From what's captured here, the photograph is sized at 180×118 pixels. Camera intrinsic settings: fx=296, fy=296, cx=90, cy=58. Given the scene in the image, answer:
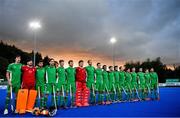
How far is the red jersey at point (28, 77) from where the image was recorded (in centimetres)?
1015

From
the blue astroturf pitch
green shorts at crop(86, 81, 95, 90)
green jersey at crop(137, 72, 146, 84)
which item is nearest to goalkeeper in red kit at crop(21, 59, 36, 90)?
the blue astroturf pitch

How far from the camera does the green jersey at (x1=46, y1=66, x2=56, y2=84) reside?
11.0 m

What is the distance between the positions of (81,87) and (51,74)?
1.85 meters

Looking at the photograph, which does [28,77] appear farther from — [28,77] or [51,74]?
[51,74]

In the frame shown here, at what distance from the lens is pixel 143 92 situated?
16328mm

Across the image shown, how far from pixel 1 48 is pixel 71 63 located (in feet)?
188

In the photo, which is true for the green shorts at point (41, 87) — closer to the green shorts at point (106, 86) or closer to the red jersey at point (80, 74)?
the red jersey at point (80, 74)

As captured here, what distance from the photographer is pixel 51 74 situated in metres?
11.1

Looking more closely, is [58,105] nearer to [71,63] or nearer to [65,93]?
[65,93]

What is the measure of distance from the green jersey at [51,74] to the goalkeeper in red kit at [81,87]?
1493mm

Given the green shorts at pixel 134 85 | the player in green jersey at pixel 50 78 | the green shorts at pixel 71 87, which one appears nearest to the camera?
the player in green jersey at pixel 50 78

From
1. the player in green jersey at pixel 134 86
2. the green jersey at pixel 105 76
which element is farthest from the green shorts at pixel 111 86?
the player in green jersey at pixel 134 86

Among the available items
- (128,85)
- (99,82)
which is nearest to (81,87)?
(99,82)

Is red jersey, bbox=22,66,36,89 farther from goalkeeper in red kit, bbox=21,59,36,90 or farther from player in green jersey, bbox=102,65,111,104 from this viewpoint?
player in green jersey, bbox=102,65,111,104
